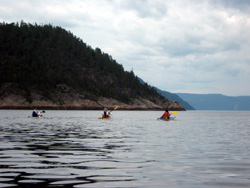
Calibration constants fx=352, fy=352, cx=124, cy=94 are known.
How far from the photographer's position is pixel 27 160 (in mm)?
14734

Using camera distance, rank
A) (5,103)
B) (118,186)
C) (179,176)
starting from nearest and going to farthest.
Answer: (118,186) → (179,176) → (5,103)

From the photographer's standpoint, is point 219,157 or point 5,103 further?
point 5,103

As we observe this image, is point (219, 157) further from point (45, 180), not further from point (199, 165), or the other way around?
point (45, 180)

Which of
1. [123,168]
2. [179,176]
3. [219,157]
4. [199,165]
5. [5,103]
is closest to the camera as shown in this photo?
[179,176]

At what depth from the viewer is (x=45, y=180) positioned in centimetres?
1063

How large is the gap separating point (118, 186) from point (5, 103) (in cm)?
19438

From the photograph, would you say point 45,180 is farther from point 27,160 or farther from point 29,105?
point 29,105

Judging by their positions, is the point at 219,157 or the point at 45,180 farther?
the point at 219,157

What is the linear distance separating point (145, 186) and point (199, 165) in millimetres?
4639

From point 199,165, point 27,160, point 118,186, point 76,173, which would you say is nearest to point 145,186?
point 118,186

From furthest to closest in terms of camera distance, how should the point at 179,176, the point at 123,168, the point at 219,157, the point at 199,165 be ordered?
the point at 219,157, the point at 199,165, the point at 123,168, the point at 179,176

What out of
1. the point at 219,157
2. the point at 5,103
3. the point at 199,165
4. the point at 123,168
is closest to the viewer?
the point at 123,168

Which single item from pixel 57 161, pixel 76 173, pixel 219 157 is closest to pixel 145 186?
pixel 76 173

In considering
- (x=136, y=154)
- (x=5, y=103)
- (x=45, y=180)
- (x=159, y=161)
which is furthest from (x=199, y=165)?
(x=5, y=103)
